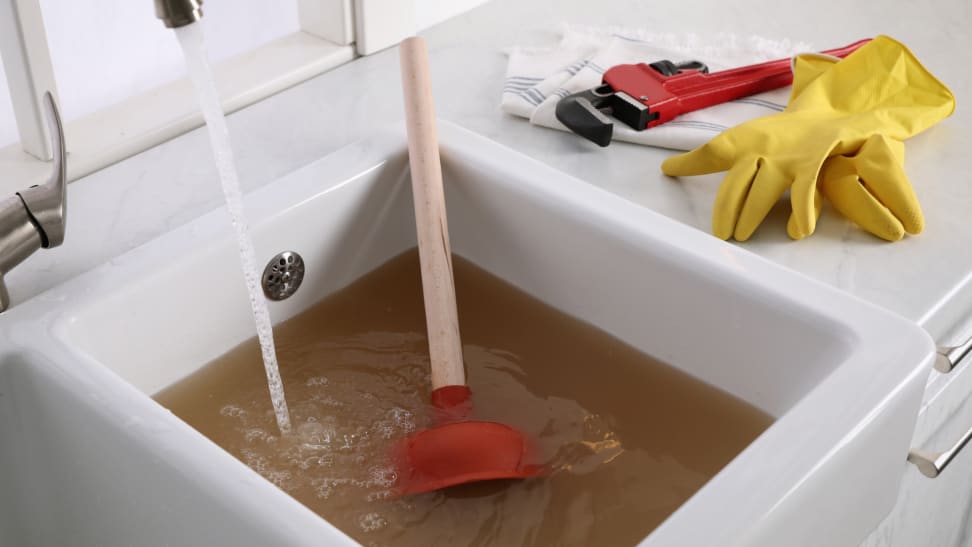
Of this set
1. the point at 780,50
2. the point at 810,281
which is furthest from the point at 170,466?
the point at 780,50

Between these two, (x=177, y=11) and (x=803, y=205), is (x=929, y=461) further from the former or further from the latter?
(x=177, y=11)

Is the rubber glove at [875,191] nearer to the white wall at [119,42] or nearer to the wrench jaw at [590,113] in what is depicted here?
the wrench jaw at [590,113]

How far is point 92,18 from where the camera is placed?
239cm

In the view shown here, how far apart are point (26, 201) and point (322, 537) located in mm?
419

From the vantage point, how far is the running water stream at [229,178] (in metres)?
0.80

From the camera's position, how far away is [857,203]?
1068mm

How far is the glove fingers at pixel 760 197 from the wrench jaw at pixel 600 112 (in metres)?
0.18

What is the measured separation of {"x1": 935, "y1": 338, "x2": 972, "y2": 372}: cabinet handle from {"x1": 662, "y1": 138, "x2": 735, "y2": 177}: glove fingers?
281 millimetres

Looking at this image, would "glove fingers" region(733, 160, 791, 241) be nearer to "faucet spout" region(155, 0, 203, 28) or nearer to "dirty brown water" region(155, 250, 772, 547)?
"dirty brown water" region(155, 250, 772, 547)

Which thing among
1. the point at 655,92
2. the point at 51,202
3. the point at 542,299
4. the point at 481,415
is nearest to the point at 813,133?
the point at 655,92

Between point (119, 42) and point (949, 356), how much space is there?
2054 mm

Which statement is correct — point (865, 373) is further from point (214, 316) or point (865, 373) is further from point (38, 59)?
point (38, 59)

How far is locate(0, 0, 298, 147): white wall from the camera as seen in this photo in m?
2.37

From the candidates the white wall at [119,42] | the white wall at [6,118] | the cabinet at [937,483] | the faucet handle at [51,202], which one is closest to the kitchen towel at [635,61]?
the cabinet at [937,483]
